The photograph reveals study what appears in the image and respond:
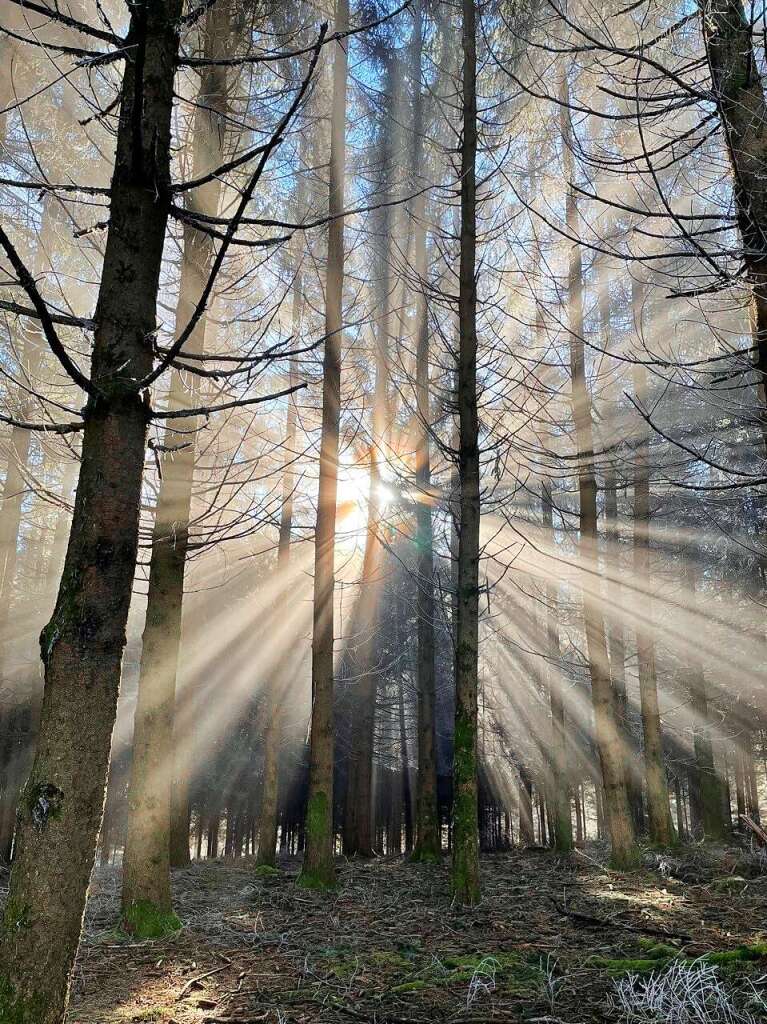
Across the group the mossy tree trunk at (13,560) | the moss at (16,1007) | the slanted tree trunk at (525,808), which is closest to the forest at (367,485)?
the moss at (16,1007)

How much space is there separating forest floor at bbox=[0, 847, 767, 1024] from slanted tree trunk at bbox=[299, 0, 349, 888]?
59 cm

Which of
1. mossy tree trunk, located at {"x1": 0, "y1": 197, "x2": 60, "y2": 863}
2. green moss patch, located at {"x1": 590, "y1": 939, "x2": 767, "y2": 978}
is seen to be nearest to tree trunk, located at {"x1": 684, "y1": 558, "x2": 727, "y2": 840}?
green moss patch, located at {"x1": 590, "y1": 939, "x2": 767, "y2": 978}

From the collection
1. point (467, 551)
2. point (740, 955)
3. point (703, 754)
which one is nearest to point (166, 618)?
point (467, 551)

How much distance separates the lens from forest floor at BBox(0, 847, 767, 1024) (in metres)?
3.50

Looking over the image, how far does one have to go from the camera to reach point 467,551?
693cm

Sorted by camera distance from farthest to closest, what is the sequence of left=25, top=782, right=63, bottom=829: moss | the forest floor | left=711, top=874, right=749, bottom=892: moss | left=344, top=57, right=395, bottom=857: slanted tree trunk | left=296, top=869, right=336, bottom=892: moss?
left=344, top=57, right=395, bottom=857: slanted tree trunk → left=296, top=869, right=336, bottom=892: moss → left=711, top=874, right=749, bottom=892: moss → the forest floor → left=25, top=782, right=63, bottom=829: moss

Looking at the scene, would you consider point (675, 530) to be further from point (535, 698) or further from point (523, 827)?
point (523, 827)

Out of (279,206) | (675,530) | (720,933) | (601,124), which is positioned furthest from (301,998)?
(675,530)

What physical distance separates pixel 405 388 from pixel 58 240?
717 centimetres

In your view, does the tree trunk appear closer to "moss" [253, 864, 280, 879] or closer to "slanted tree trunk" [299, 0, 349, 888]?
"moss" [253, 864, 280, 879]

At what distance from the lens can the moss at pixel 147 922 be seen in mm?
5410

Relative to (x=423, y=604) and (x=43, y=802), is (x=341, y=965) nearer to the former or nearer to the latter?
(x=43, y=802)

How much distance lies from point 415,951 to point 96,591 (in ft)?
13.1

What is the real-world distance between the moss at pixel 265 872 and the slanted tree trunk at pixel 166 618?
4.77 m
